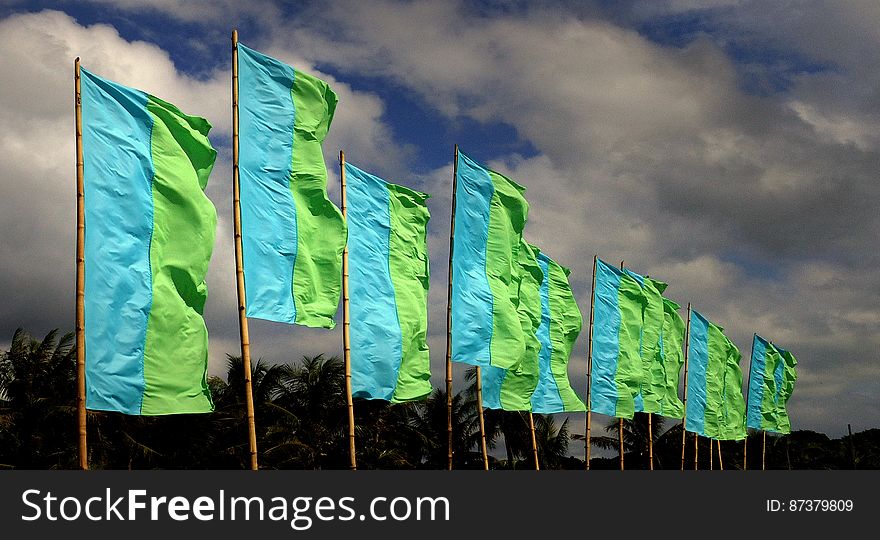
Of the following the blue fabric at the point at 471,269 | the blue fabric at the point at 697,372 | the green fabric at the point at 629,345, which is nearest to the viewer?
the blue fabric at the point at 471,269

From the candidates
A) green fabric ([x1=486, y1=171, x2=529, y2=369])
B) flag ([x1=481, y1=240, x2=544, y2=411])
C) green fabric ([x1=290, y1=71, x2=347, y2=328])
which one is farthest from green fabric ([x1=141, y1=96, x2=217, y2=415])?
flag ([x1=481, y1=240, x2=544, y2=411])

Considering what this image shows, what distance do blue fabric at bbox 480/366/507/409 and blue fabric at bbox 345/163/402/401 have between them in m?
5.49

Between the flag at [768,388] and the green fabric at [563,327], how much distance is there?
78.4ft

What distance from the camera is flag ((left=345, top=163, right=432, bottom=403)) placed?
64.0 feet

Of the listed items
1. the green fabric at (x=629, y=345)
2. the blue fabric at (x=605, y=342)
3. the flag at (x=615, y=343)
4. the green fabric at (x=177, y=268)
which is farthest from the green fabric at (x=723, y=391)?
the green fabric at (x=177, y=268)

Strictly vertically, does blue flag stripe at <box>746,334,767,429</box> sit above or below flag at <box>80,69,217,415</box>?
below

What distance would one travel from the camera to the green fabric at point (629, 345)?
33.1 m

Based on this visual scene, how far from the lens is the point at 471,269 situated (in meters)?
23.4

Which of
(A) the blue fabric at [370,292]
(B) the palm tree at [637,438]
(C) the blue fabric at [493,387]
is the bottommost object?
(B) the palm tree at [637,438]

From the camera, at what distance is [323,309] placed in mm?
17719

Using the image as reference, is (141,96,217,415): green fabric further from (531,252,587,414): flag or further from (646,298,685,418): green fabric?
(646,298,685,418): green fabric

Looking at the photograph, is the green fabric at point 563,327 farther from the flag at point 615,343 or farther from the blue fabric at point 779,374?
the blue fabric at point 779,374
